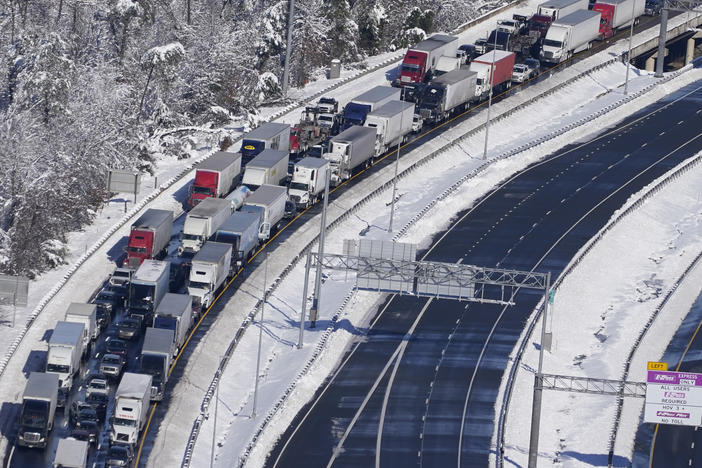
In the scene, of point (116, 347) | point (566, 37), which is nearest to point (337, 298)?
point (116, 347)

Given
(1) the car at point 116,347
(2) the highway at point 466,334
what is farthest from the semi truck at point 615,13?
(1) the car at point 116,347

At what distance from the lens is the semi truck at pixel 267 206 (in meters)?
104

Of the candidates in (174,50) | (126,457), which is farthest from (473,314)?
(174,50)

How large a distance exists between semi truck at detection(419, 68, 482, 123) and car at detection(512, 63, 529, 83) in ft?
27.3

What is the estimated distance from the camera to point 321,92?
445 ft

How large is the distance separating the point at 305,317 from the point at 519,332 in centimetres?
1395

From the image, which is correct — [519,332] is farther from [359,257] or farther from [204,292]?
[204,292]

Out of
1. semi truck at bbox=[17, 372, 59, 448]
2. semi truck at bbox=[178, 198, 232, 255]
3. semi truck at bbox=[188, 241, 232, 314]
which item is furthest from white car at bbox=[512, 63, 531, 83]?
semi truck at bbox=[17, 372, 59, 448]

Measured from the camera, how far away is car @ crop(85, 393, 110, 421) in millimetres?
83562

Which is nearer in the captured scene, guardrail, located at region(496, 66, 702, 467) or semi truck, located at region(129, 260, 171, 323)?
guardrail, located at region(496, 66, 702, 467)

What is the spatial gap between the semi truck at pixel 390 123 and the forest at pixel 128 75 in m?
12.0

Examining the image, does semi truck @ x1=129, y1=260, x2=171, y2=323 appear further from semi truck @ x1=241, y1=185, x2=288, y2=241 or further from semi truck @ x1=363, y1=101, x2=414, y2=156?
semi truck @ x1=363, y1=101, x2=414, y2=156

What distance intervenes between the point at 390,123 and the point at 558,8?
3624 centimetres

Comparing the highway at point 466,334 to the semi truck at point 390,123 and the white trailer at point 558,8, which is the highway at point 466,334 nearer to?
the semi truck at point 390,123
